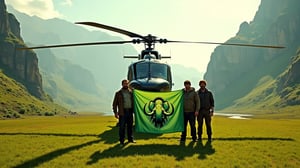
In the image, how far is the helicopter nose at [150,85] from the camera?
2288cm

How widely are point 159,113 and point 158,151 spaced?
375cm

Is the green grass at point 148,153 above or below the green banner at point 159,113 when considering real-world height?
below

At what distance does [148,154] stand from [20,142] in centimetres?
833

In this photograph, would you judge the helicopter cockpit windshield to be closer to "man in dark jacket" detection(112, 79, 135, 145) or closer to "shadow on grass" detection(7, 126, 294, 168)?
"man in dark jacket" detection(112, 79, 135, 145)

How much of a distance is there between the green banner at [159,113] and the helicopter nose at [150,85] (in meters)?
3.85

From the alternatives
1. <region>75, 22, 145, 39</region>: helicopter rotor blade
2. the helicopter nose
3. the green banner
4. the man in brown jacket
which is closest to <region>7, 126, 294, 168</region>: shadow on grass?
the man in brown jacket

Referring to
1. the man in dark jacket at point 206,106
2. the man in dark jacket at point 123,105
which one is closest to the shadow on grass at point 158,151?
the man in dark jacket at point 123,105

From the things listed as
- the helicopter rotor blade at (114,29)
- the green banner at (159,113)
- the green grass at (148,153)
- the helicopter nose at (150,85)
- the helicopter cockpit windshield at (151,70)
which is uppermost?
the helicopter rotor blade at (114,29)

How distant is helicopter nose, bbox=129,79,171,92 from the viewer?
22.9m

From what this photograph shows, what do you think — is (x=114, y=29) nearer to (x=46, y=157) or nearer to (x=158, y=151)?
(x=158, y=151)

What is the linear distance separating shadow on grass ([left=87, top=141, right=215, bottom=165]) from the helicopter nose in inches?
255

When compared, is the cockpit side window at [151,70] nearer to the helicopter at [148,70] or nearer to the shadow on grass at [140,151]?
the helicopter at [148,70]

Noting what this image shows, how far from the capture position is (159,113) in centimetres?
1875

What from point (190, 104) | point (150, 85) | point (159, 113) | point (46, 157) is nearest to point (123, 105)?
point (159, 113)
